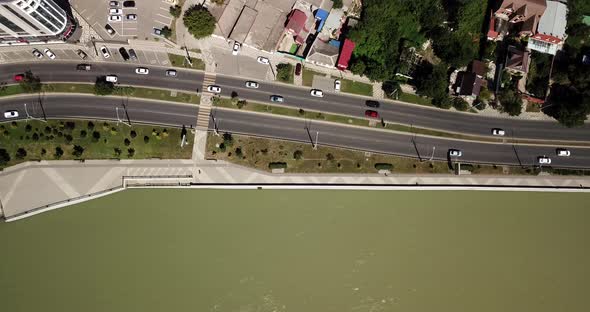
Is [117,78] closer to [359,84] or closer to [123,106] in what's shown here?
[123,106]

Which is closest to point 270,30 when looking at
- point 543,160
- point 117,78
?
point 117,78

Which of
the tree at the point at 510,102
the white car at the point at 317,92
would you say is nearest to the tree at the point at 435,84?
the tree at the point at 510,102

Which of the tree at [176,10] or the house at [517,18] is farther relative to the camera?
the tree at [176,10]

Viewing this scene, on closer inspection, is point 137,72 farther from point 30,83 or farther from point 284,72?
point 284,72

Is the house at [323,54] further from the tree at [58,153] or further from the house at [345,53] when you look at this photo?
the tree at [58,153]

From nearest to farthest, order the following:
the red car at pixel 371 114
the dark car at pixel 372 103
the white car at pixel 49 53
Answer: the white car at pixel 49 53
the red car at pixel 371 114
the dark car at pixel 372 103

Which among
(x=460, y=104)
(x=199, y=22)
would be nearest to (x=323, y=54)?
(x=199, y=22)

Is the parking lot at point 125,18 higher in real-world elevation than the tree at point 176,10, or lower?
lower
